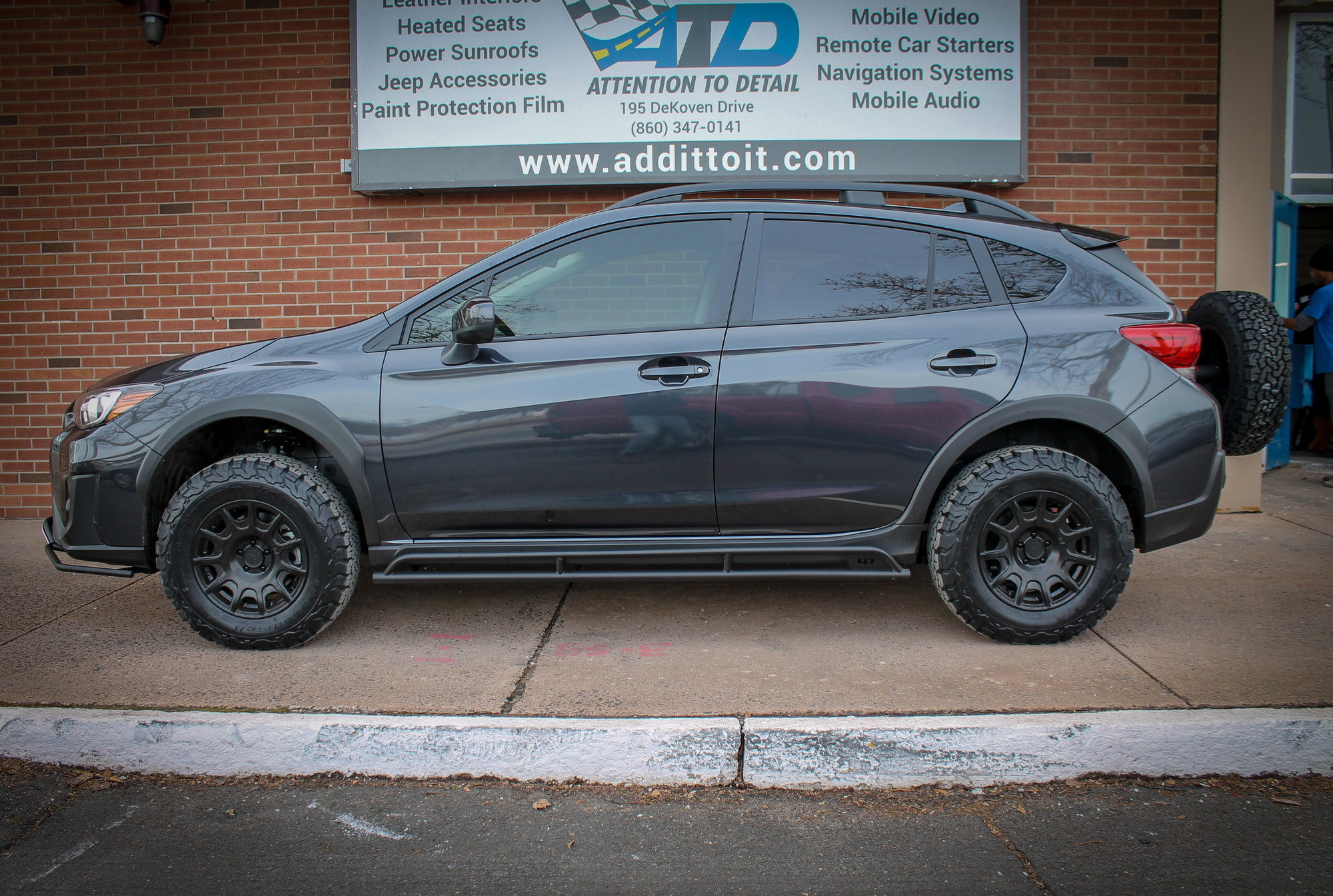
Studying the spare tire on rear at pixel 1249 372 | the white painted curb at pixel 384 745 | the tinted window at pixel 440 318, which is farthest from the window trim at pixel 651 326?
the spare tire on rear at pixel 1249 372

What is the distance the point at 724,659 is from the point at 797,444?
0.89 m

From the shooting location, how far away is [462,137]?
5668 millimetres

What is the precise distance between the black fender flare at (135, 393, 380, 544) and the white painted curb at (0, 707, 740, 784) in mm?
885

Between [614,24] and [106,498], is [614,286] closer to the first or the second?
[106,498]

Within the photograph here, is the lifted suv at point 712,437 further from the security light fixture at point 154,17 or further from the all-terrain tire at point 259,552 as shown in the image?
the security light fixture at point 154,17

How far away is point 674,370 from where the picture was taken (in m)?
3.29

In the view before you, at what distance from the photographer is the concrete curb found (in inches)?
104

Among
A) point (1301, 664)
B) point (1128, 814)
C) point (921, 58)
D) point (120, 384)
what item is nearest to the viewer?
Answer: point (1128, 814)

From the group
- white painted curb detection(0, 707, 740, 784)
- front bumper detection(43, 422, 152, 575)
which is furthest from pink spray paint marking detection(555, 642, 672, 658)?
front bumper detection(43, 422, 152, 575)

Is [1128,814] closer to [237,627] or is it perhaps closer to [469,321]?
[469,321]

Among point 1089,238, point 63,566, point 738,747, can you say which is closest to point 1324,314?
point 1089,238

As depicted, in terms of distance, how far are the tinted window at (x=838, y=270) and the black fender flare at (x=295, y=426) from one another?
5.61 ft

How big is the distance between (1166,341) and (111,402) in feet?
13.9

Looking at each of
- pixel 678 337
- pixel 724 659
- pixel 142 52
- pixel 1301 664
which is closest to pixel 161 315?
pixel 142 52
